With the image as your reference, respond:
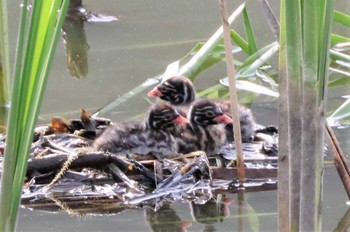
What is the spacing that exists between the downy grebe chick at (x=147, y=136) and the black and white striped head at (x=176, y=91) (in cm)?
35

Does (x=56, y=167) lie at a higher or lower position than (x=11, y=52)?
lower

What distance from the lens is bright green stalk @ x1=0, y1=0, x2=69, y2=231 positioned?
1998 millimetres

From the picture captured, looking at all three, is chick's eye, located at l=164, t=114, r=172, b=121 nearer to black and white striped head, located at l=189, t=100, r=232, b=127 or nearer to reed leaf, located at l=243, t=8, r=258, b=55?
black and white striped head, located at l=189, t=100, r=232, b=127

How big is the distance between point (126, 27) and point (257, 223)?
3400mm

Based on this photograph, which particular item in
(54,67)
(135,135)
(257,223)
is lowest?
(257,223)

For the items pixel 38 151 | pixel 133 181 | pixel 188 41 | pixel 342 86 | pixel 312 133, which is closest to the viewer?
pixel 312 133

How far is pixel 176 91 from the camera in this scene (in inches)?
166

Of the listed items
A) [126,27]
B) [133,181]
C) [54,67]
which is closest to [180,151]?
[133,181]

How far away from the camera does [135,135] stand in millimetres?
3729

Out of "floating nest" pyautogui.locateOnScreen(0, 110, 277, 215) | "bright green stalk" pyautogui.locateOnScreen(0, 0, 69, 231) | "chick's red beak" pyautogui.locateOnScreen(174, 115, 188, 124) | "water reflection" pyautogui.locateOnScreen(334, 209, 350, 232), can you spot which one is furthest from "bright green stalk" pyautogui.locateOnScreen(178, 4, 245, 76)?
"bright green stalk" pyautogui.locateOnScreen(0, 0, 69, 231)

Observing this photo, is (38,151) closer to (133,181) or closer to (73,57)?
(133,181)

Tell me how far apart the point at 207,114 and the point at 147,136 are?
1.06ft

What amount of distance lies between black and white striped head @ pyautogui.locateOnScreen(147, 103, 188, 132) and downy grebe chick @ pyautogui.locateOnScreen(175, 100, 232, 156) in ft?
0.22

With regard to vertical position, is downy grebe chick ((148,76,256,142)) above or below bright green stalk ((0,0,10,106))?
below
